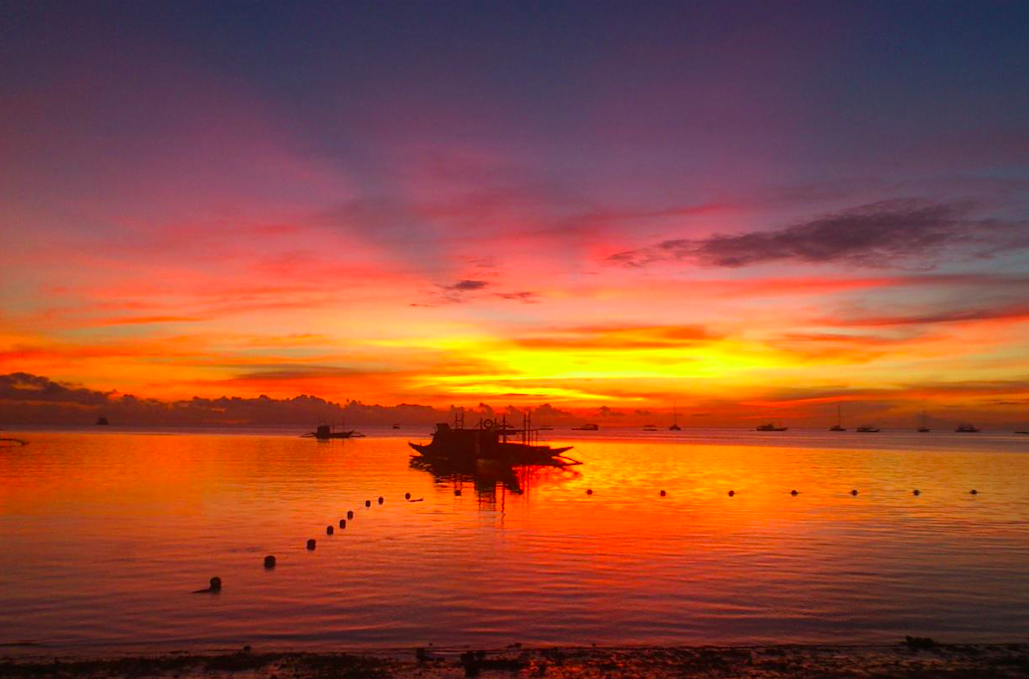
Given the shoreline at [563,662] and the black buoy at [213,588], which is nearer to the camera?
the shoreline at [563,662]

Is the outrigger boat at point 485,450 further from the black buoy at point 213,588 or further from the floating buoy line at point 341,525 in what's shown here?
the black buoy at point 213,588

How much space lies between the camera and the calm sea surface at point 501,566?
77.4 ft

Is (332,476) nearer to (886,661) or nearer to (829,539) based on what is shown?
(829,539)

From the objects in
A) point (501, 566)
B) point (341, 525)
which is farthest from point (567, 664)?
point (341, 525)

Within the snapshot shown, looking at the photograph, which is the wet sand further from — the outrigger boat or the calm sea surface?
the outrigger boat

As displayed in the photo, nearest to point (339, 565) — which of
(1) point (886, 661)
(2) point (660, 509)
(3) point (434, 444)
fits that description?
(1) point (886, 661)

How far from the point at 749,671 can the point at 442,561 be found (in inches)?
694

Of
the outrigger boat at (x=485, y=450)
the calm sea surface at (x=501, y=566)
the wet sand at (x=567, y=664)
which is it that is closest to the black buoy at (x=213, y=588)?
the calm sea surface at (x=501, y=566)

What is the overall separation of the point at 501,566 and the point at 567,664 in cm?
1386

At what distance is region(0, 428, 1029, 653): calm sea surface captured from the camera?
77.4 ft

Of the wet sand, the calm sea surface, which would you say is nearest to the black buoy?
the calm sea surface

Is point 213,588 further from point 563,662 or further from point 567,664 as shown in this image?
point 567,664

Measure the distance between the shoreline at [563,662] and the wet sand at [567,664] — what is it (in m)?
0.02

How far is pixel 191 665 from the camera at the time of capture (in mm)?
18875
